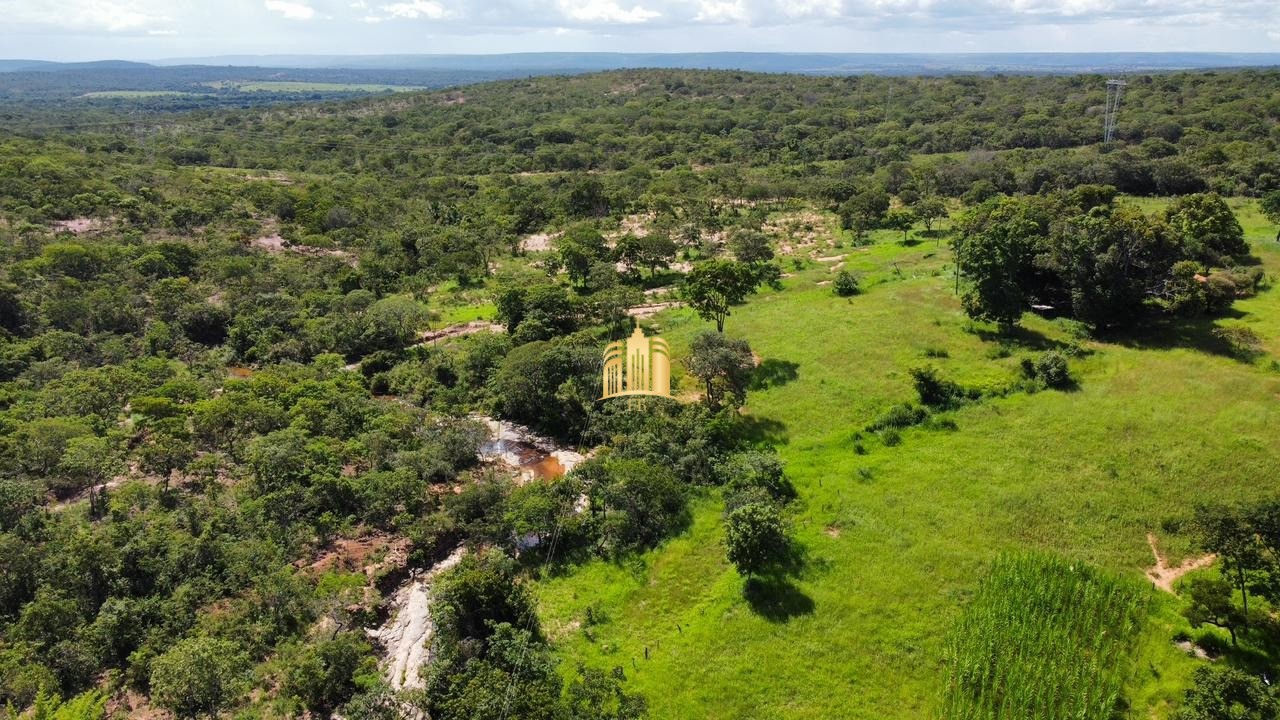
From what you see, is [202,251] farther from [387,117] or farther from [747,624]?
[387,117]

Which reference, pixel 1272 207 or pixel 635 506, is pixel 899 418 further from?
pixel 1272 207

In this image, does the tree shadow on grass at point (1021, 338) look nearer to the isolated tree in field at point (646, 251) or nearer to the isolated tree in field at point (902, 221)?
the isolated tree in field at point (902, 221)

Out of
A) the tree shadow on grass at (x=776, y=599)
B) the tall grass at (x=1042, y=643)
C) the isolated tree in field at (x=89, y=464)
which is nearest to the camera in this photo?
the tall grass at (x=1042, y=643)

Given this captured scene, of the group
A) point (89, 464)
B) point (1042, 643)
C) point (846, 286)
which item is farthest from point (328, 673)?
point (846, 286)

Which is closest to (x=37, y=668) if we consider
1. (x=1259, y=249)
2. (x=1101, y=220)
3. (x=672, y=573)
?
(x=672, y=573)

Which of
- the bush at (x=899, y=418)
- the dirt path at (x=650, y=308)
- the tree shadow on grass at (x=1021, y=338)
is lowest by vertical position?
the bush at (x=899, y=418)

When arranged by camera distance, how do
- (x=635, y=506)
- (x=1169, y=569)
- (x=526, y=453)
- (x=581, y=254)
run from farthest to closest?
(x=581, y=254) < (x=526, y=453) < (x=635, y=506) < (x=1169, y=569)

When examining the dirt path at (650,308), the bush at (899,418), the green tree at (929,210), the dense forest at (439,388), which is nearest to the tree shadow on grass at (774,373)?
the dense forest at (439,388)
